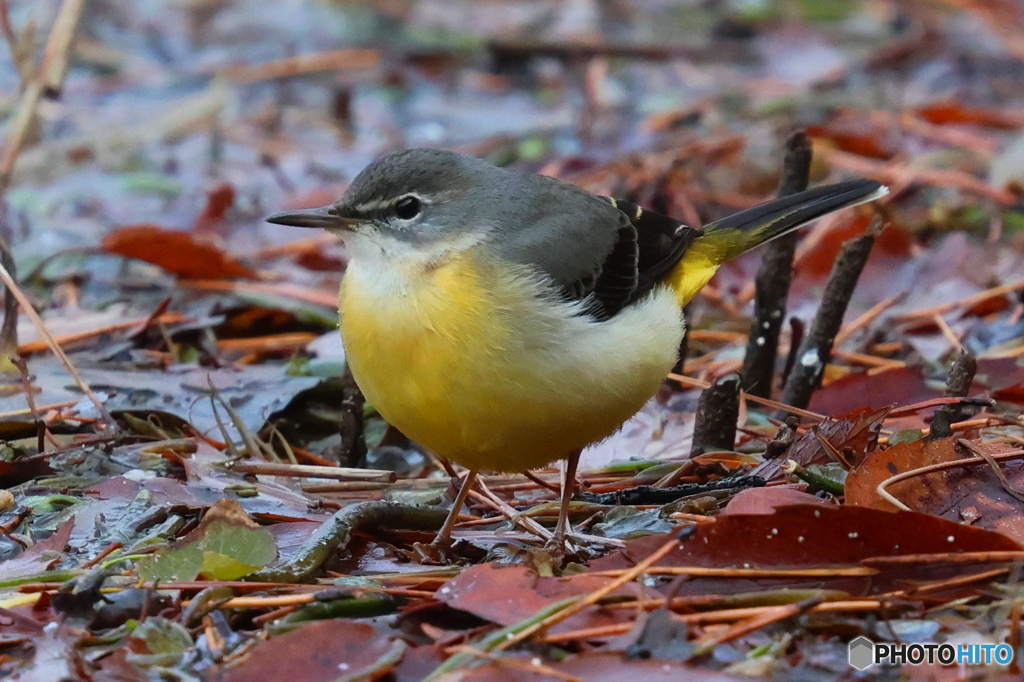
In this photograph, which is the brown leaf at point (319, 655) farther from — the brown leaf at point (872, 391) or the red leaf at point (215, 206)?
the red leaf at point (215, 206)

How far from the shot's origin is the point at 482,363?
3977 millimetres

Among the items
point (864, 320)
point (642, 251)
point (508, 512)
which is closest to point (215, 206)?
point (642, 251)

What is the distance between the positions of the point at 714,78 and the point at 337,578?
9413mm

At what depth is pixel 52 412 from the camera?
17.1ft

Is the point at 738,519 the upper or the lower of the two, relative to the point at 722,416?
upper

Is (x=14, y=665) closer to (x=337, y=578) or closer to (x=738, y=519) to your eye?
(x=337, y=578)

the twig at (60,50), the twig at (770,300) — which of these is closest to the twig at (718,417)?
the twig at (770,300)

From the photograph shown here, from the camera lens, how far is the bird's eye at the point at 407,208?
4.47 m

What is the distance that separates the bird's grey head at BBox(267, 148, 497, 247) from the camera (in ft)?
14.5

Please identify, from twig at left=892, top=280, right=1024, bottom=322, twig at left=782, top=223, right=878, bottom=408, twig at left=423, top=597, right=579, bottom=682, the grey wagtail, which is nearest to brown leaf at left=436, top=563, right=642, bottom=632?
twig at left=423, top=597, right=579, bottom=682

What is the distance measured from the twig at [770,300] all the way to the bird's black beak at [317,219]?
6.38 ft

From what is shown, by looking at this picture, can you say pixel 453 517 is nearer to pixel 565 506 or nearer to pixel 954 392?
pixel 565 506

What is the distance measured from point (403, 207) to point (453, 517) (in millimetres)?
1157

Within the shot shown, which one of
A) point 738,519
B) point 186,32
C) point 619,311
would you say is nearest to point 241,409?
point 619,311
